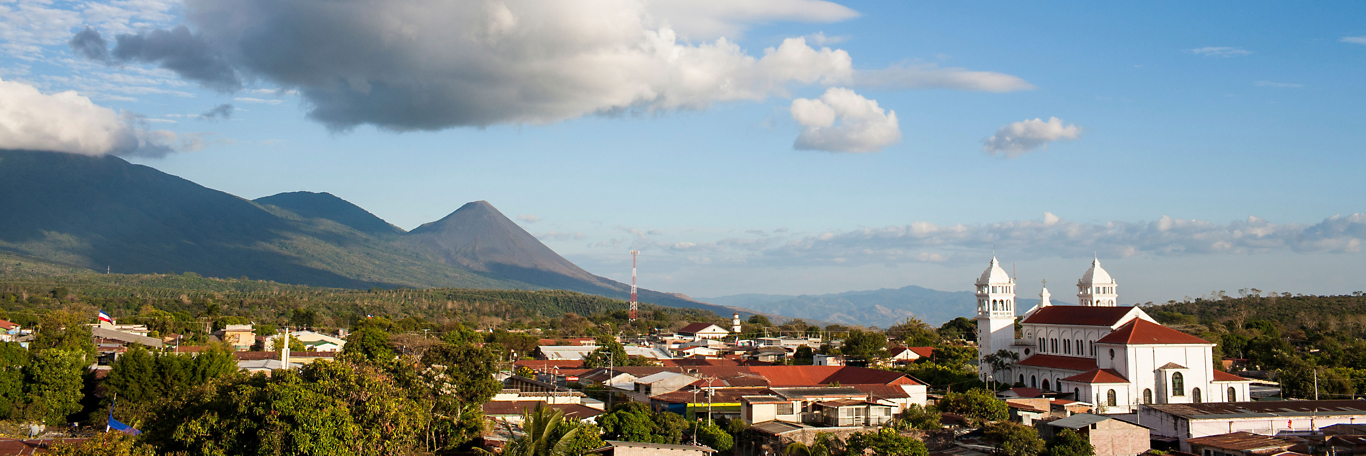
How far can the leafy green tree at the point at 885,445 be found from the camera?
31.2m

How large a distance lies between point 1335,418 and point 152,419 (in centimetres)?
4436

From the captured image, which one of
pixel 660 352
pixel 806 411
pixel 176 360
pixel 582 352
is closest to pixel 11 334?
pixel 176 360

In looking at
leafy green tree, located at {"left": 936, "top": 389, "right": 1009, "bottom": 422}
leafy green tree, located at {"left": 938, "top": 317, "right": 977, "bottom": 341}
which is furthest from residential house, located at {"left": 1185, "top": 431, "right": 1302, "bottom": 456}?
leafy green tree, located at {"left": 938, "top": 317, "right": 977, "bottom": 341}

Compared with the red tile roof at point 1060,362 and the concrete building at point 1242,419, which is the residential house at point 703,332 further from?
the concrete building at point 1242,419

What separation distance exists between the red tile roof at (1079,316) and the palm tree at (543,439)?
129 feet

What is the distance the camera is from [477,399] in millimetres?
37344

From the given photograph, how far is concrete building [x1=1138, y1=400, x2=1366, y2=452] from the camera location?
39688 millimetres

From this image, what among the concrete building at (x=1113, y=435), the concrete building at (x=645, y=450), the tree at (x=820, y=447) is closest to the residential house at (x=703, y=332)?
the concrete building at (x=1113, y=435)

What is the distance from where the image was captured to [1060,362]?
57.2 metres

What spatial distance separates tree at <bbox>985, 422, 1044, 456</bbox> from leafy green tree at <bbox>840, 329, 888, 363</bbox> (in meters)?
35.1

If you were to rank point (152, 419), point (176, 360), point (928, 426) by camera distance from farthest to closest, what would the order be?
point (176, 360) < point (928, 426) < point (152, 419)

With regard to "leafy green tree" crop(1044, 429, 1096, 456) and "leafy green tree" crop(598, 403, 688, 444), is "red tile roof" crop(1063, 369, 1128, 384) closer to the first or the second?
"leafy green tree" crop(1044, 429, 1096, 456)

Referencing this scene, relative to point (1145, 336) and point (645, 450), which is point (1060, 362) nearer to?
point (1145, 336)

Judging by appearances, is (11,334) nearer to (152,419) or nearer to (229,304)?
(152,419)
